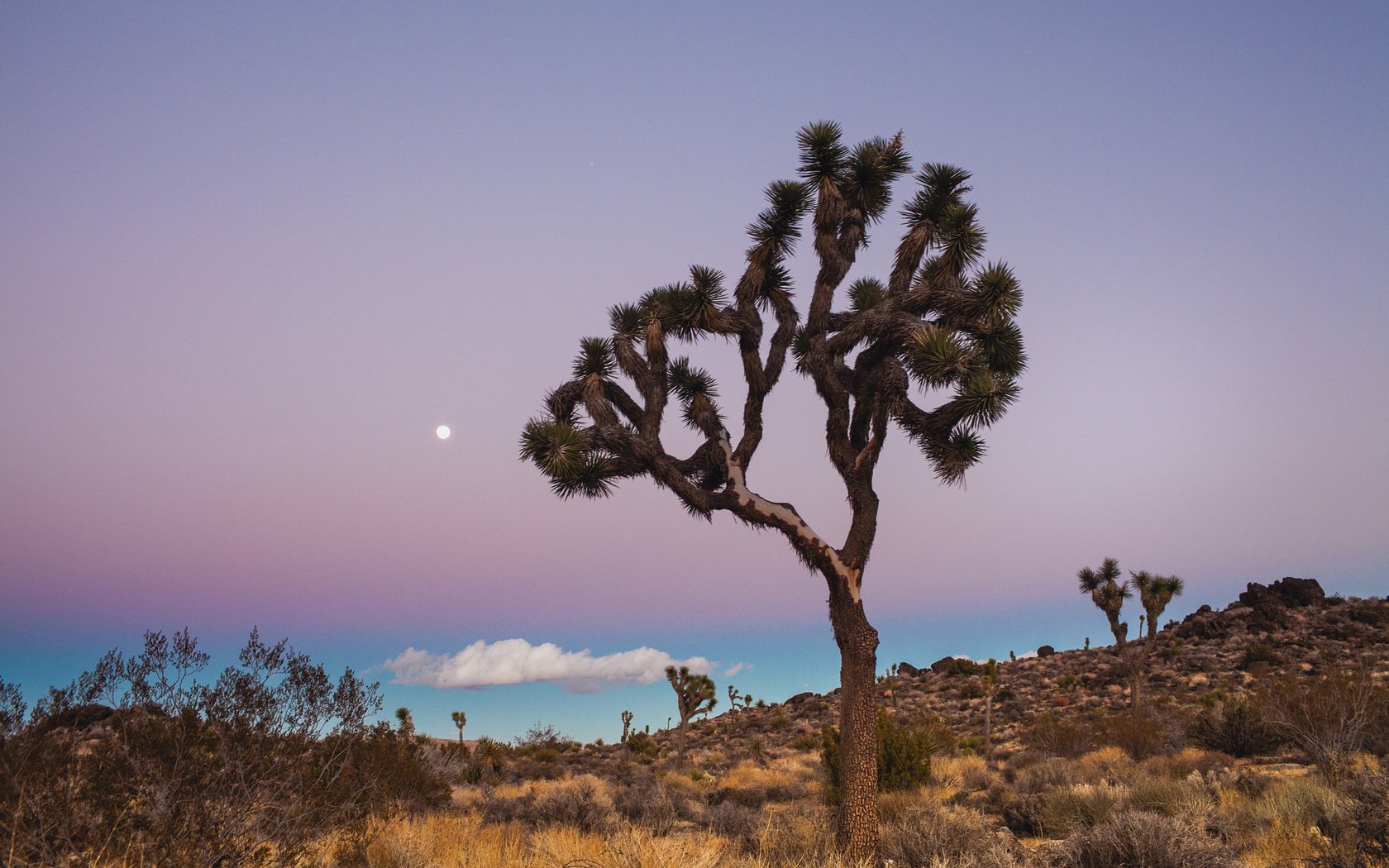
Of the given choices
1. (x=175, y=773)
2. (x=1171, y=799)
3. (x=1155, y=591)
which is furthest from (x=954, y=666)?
(x=175, y=773)

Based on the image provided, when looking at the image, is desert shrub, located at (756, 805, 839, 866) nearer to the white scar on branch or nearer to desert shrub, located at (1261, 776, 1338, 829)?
the white scar on branch

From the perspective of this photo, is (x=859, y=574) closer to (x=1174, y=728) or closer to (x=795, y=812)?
(x=795, y=812)

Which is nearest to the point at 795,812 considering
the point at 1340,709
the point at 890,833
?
the point at 890,833

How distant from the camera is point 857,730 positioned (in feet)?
33.7

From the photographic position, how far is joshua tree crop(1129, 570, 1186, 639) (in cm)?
3359

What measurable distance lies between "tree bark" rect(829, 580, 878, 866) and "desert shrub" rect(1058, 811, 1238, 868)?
245cm

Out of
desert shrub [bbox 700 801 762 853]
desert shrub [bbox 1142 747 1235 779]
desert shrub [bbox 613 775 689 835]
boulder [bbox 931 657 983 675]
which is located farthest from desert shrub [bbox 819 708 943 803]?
boulder [bbox 931 657 983 675]

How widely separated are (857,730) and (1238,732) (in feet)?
45.4

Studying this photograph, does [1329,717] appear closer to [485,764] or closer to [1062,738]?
[1062,738]

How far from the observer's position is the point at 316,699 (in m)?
8.26

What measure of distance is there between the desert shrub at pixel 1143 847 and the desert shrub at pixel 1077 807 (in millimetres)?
2427

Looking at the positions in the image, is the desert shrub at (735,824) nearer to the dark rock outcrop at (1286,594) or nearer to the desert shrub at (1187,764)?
the desert shrub at (1187,764)

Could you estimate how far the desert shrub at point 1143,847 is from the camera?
7219mm

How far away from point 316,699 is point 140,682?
174 centimetres
